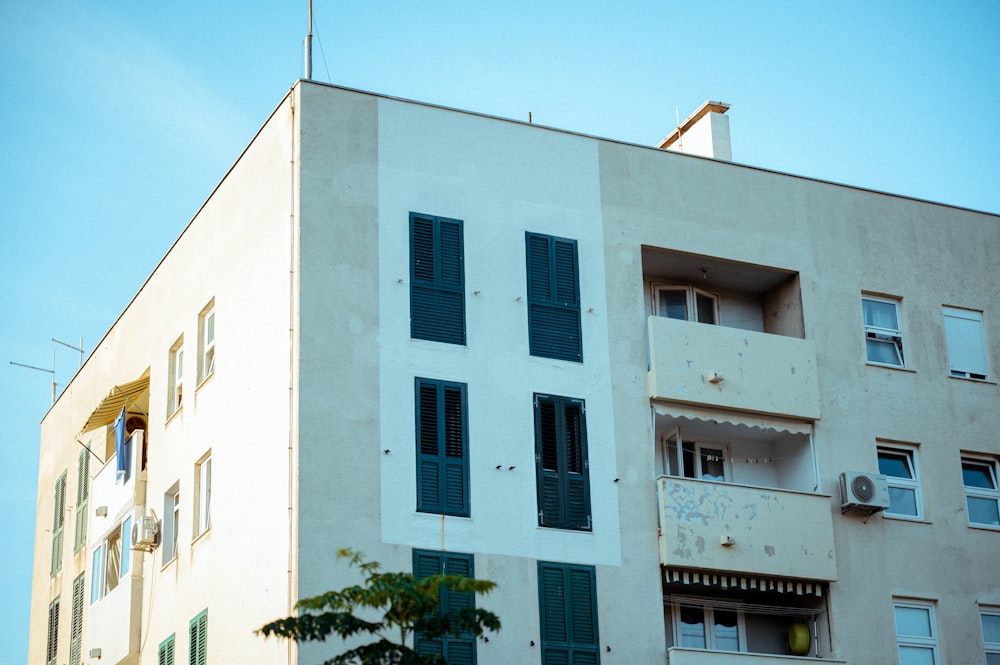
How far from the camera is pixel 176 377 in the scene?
30609 millimetres

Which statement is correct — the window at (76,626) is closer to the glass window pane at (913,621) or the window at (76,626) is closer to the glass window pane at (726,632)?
the glass window pane at (726,632)

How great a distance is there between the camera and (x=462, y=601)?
81.4 ft

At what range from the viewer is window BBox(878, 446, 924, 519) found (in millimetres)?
28734

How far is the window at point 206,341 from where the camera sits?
95.1 ft

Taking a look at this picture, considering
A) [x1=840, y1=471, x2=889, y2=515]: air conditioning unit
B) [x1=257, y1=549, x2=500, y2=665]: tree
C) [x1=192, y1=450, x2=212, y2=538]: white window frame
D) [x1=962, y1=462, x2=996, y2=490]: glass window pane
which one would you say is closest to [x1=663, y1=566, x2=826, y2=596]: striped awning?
[x1=840, y1=471, x2=889, y2=515]: air conditioning unit

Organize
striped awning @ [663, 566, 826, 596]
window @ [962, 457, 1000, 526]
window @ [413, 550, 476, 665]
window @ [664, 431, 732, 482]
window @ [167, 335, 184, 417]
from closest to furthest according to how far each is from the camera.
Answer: window @ [413, 550, 476, 665]
striped awning @ [663, 566, 826, 596]
window @ [664, 431, 732, 482]
window @ [962, 457, 1000, 526]
window @ [167, 335, 184, 417]

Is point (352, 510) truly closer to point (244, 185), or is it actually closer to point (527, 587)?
point (527, 587)

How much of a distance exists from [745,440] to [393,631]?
7765 mm

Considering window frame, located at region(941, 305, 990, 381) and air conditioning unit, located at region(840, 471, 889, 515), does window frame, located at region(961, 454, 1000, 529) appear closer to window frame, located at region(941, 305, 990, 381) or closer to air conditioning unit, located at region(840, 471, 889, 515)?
window frame, located at region(941, 305, 990, 381)

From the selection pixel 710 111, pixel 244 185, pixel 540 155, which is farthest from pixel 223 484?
pixel 710 111

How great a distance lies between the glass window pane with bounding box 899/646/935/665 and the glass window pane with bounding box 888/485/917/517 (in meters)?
2.24

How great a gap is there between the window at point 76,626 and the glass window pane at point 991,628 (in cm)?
1618

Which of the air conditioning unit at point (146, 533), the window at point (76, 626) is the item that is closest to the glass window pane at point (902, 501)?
the air conditioning unit at point (146, 533)

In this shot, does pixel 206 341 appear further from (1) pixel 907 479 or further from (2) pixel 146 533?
(1) pixel 907 479
